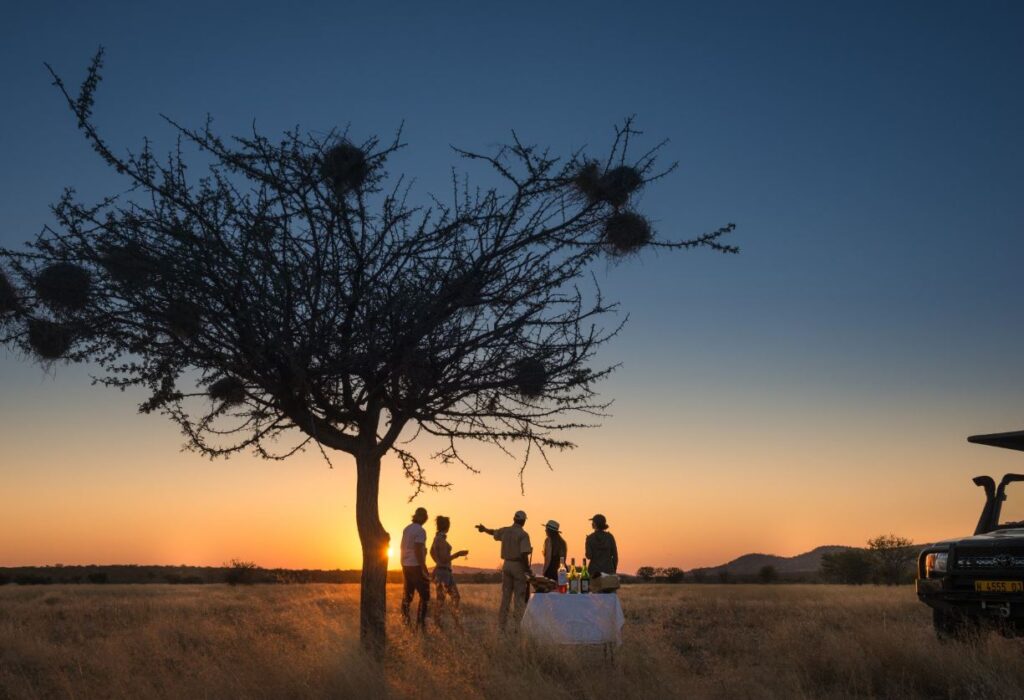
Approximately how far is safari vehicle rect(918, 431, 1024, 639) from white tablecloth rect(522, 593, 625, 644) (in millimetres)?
3951

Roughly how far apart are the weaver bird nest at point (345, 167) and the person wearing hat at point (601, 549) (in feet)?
22.9

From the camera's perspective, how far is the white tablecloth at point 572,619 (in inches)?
388

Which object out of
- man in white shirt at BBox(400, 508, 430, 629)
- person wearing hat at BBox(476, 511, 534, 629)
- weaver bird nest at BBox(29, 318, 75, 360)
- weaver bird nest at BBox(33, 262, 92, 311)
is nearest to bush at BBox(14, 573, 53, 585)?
man in white shirt at BBox(400, 508, 430, 629)

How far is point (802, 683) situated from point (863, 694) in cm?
63

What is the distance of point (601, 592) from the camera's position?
425 inches

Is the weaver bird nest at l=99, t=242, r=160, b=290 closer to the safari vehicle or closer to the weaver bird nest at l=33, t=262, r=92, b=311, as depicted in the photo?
the weaver bird nest at l=33, t=262, r=92, b=311

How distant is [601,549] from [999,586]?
19.8ft

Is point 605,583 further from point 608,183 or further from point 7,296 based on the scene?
point 7,296

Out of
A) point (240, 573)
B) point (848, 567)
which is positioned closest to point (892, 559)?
point (848, 567)

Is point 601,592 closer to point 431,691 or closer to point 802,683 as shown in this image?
point 802,683

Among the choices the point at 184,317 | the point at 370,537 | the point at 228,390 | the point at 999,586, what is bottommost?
the point at 999,586

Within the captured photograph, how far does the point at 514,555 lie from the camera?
15.1 metres

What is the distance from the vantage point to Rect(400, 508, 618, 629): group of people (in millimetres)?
14945

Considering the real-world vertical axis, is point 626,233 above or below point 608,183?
below
